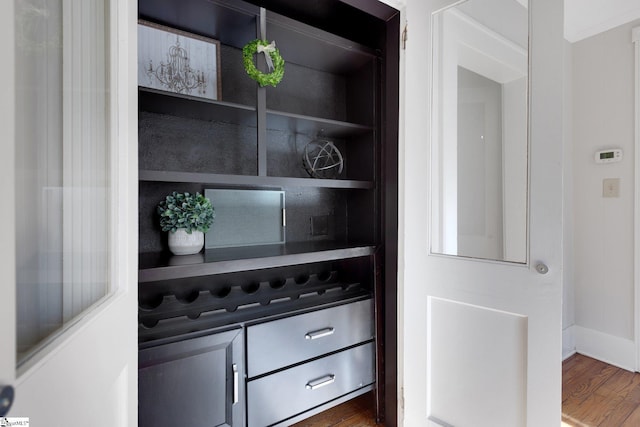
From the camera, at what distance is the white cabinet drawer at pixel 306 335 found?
122 cm

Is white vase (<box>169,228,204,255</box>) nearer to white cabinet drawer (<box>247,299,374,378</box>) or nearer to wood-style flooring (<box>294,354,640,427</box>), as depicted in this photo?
white cabinet drawer (<box>247,299,374,378</box>)

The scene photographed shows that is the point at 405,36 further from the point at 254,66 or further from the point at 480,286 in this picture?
the point at 480,286

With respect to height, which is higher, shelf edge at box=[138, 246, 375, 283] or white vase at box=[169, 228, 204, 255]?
white vase at box=[169, 228, 204, 255]

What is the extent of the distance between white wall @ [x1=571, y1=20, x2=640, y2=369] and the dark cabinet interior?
6.23 ft

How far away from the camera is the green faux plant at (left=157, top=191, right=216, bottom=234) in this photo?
50.0 inches

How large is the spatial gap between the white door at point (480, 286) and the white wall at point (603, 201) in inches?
65.4

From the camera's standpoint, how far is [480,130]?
4.43 feet

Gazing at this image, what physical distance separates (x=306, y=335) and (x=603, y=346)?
2.43 metres

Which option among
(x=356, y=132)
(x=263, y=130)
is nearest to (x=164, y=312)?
(x=263, y=130)

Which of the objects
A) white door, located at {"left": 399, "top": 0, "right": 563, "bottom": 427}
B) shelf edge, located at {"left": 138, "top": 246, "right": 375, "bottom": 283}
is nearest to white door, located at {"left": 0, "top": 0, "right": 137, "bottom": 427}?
shelf edge, located at {"left": 138, "top": 246, "right": 375, "bottom": 283}

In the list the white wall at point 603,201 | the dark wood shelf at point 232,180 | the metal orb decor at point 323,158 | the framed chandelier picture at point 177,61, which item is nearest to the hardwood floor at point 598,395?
the white wall at point 603,201

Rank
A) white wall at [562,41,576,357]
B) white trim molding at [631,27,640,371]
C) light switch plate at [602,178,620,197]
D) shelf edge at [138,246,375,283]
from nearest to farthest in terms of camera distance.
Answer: shelf edge at [138,246,375,283] → white trim molding at [631,27,640,371] → light switch plate at [602,178,620,197] → white wall at [562,41,576,357]

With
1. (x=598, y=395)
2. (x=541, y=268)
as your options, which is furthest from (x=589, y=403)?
(x=541, y=268)

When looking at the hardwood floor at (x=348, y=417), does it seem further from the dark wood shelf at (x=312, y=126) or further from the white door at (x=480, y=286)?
the dark wood shelf at (x=312, y=126)
